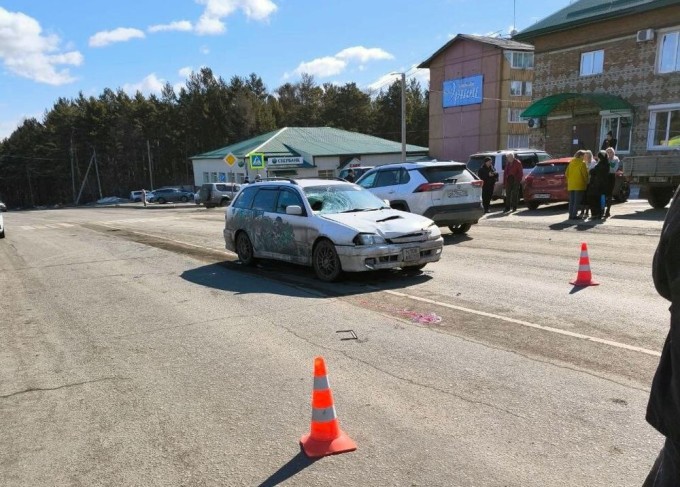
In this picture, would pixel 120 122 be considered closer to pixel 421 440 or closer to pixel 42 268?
pixel 42 268

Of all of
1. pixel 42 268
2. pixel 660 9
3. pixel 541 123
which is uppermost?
pixel 660 9

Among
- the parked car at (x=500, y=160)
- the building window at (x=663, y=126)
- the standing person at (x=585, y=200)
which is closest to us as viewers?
the standing person at (x=585, y=200)

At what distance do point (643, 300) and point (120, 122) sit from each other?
84.7 m

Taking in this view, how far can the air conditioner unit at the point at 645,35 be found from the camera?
76.5 ft

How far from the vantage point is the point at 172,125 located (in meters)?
82.2

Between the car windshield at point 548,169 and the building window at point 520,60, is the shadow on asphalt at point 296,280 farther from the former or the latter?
the building window at point 520,60

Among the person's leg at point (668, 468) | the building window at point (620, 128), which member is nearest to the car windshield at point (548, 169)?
the building window at point (620, 128)

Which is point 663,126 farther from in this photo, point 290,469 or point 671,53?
point 290,469

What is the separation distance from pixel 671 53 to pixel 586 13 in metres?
4.76

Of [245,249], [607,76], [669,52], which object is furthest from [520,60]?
[245,249]

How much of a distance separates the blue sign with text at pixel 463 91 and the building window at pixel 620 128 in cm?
2272

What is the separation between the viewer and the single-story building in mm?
47156

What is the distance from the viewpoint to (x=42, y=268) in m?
11.4

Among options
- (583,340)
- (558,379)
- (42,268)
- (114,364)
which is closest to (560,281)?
(583,340)
